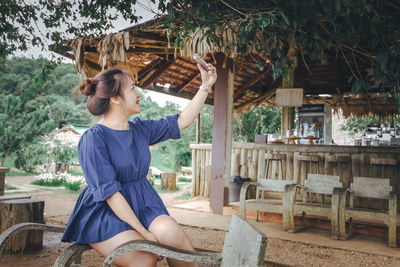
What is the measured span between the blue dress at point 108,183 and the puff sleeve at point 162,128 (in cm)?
14

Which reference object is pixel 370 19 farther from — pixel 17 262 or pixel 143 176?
pixel 17 262

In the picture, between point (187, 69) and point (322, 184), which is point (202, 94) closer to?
point (322, 184)

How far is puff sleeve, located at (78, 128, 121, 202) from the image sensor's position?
1.61m

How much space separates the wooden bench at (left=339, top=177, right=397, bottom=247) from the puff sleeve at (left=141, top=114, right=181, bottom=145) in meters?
3.65

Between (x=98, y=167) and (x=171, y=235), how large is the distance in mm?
502

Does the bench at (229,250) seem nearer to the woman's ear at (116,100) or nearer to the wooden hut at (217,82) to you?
the woman's ear at (116,100)

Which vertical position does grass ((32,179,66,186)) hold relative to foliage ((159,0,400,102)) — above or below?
below

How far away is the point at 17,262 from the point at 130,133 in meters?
2.78

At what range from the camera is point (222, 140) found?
21.5ft

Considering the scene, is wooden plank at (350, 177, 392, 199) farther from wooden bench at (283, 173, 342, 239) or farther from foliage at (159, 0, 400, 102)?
foliage at (159, 0, 400, 102)

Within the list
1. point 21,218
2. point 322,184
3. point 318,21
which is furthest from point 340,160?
point 21,218

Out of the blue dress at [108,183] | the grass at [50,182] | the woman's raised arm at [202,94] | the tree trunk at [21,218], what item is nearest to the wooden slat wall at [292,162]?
the tree trunk at [21,218]

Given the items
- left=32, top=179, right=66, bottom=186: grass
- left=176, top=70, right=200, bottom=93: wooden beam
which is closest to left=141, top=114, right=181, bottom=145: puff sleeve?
left=176, top=70, right=200, bottom=93: wooden beam

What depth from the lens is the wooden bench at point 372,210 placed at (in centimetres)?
451
